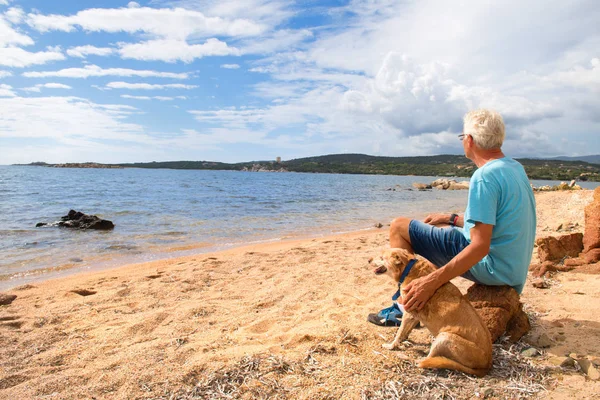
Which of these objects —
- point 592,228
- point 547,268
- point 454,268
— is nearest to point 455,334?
point 454,268

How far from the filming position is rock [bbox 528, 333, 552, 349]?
3.23 m

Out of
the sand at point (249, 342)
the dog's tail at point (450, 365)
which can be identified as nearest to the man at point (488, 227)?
the dog's tail at point (450, 365)

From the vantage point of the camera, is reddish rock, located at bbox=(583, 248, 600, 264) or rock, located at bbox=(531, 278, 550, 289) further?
reddish rock, located at bbox=(583, 248, 600, 264)

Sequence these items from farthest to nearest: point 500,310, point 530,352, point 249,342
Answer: point 249,342, point 500,310, point 530,352

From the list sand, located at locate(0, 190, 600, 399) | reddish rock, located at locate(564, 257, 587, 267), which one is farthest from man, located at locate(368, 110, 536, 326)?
reddish rock, located at locate(564, 257, 587, 267)

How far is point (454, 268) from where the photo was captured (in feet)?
9.04

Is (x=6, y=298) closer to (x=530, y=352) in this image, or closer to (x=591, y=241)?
(x=530, y=352)

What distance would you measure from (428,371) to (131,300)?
411cm

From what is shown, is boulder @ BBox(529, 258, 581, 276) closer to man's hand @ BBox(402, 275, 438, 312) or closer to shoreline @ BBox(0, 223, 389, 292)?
man's hand @ BBox(402, 275, 438, 312)

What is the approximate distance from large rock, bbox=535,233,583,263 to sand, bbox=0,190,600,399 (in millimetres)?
545

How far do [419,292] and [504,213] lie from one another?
94 cm

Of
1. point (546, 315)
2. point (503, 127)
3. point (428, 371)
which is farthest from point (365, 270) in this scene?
point (503, 127)

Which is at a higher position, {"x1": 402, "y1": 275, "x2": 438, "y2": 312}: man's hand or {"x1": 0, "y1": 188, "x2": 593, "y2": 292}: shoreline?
{"x1": 402, "y1": 275, "x2": 438, "y2": 312}: man's hand

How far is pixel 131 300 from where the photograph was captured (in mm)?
5059
